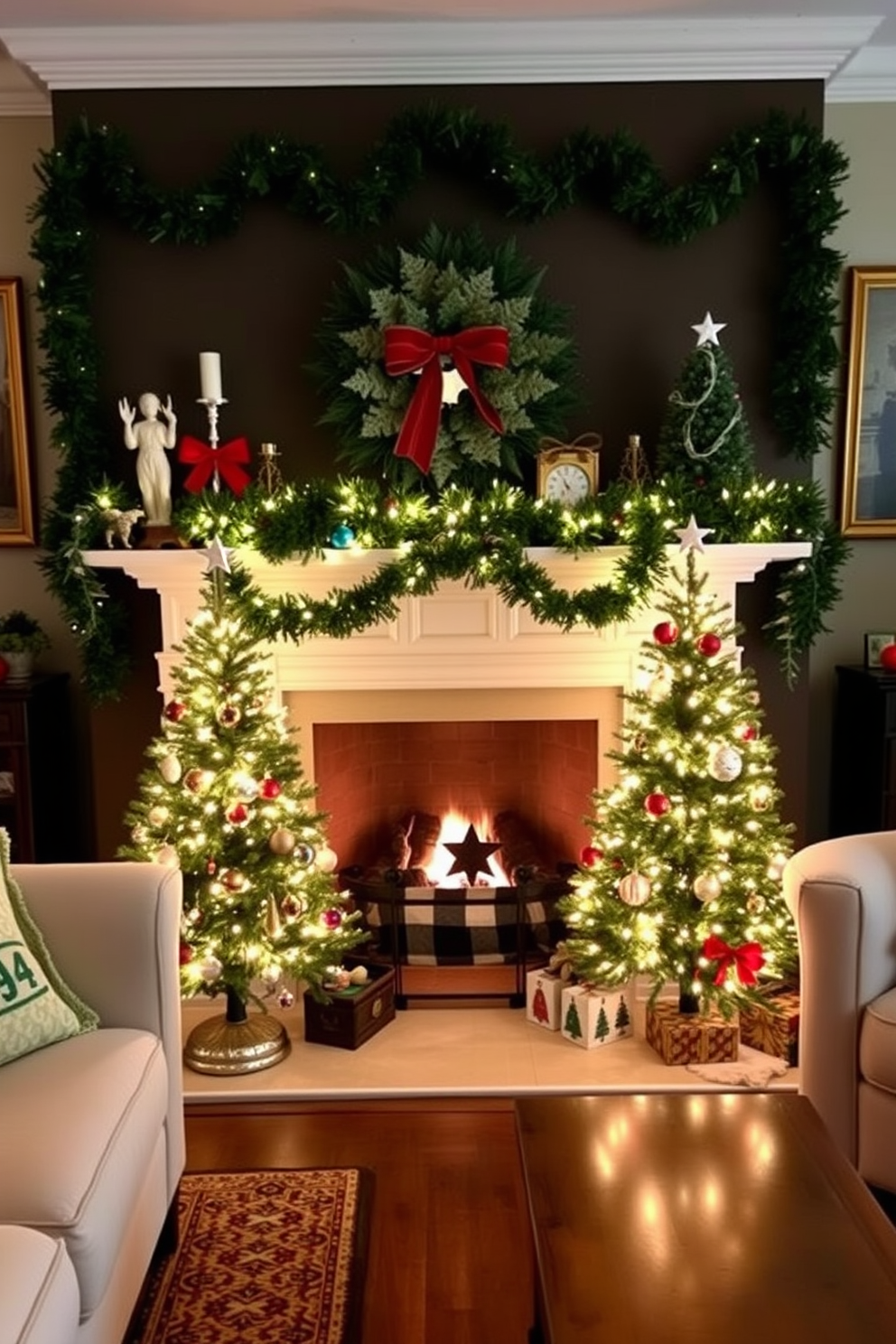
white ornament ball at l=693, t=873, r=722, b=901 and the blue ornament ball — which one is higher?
the blue ornament ball

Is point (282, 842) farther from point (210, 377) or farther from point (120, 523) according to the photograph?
point (210, 377)

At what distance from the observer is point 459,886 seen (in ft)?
12.1

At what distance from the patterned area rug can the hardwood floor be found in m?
0.05

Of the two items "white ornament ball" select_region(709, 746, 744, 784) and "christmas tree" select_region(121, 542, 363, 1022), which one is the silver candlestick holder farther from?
"white ornament ball" select_region(709, 746, 744, 784)

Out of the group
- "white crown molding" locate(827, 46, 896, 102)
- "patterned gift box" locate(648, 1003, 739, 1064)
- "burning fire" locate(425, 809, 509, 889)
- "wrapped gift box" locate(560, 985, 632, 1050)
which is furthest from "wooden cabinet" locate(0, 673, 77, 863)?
"white crown molding" locate(827, 46, 896, 102)

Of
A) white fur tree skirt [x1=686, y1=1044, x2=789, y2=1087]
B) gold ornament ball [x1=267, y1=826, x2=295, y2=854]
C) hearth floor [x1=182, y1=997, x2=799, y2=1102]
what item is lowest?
hearth floor [x1=182, y1=997, x2=799, y2=1102]

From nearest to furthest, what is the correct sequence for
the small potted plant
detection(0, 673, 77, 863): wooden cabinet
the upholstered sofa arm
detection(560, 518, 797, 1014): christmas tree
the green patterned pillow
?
the green patterned pillow, the upholstered sofa arm, detection(560, 518, 797, 1014): christmas tree, detection(0, 673, 77, 863): wooden cabinet, the small potted plant

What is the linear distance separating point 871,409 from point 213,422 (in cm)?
221

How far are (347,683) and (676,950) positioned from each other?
4.12ft

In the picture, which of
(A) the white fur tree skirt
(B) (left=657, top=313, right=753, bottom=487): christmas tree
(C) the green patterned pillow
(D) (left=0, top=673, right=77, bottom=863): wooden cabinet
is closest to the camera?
(C) the green patterned pillow

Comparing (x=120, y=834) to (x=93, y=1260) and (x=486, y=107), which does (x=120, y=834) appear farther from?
(x=486, y=107)

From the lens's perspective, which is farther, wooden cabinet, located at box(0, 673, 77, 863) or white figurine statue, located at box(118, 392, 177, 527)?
wooden cabinet, located at box(0, 673, 77, 863)

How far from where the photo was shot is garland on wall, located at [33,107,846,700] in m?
3.23

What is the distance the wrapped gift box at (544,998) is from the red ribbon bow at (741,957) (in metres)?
0.50
